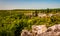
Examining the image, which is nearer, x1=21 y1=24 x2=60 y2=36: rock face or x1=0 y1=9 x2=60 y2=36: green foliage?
x1=21 y1=24 x2=60 y2=36: rock face

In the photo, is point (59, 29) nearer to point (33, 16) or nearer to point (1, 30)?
point (33, 16)

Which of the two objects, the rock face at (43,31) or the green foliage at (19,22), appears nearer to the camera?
the rock face at (43,31)

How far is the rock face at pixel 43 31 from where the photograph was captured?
267 cm

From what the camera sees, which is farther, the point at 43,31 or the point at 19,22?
the point at 19,22

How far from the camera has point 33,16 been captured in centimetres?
346

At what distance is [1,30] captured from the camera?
310cm

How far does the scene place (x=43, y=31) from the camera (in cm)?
278

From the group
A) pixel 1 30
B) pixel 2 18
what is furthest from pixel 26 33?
pixel 2 18

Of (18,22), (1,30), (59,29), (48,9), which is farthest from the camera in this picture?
(48,9)

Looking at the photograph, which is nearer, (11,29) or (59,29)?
(59,29)

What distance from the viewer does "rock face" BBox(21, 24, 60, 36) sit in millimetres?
2667

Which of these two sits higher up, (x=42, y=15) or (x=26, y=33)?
(x=42, y=15)

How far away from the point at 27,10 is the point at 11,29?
770 mm

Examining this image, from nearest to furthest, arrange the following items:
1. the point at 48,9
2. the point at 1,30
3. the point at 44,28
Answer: the point at 44,28, the point at 1,30, the point at 48,9
